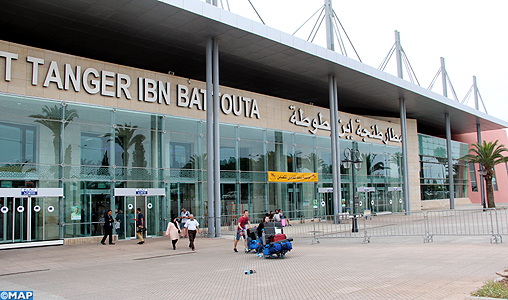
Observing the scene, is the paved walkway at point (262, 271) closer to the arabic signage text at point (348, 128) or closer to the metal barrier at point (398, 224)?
the metal barrier at point (398, 224)

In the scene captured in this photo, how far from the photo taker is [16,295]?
8562mm

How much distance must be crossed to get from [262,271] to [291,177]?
20542 mm

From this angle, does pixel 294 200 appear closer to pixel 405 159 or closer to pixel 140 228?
pixel 140 228

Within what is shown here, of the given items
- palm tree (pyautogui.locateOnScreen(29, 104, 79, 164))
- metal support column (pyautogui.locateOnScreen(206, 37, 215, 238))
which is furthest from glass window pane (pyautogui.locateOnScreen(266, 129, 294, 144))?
palm tree (pyautogui.locateOnScreen(29, 104, 79, 164))

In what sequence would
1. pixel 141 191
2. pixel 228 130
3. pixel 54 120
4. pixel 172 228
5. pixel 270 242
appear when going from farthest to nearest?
pixel 228 130 < pixel 141 191 < pixel 54 120 < pixel 172 228 < pixel 270 242

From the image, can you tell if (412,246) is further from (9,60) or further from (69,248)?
(9,60)

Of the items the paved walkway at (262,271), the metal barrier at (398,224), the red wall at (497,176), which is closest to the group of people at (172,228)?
the paved walkway at (262,271)

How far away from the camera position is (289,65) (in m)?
29.5

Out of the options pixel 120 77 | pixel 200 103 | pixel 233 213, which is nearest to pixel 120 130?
pixel 120 77

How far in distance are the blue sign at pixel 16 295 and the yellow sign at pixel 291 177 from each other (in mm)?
22030

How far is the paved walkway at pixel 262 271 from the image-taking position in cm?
839

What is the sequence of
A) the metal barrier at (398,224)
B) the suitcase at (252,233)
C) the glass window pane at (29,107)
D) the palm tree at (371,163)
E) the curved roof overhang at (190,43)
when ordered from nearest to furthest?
1. the suitcase at (252,233)
2. the glass window pane at (29,107)
3. the metal barrier at (398,224)
4. the curved roof overhang at (190,43)
5. the palm tree at (371,163)

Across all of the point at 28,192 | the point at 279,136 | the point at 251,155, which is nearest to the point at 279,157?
the point at 279,136

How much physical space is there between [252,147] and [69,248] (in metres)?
14.5
